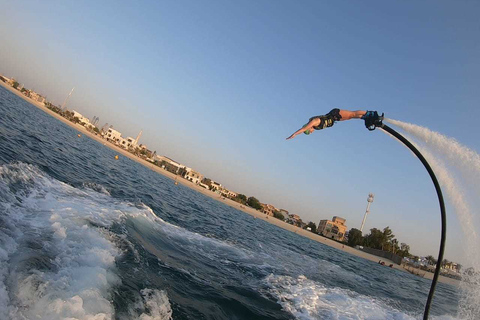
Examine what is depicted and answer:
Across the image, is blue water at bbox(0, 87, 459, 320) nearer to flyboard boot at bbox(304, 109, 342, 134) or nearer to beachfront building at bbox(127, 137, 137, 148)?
flyboard boot at bbox(304, 109, 342, 134)

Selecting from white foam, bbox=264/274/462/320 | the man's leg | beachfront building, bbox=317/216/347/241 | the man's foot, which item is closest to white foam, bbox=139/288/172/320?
white foam, bbox=264/274/462/320

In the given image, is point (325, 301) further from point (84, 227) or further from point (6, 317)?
point (6, 317)

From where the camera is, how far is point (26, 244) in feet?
17.0

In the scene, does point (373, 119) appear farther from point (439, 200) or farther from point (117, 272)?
point (117, 272)

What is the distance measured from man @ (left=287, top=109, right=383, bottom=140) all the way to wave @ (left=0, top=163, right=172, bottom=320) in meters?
3.91

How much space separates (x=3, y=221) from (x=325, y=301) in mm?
9666

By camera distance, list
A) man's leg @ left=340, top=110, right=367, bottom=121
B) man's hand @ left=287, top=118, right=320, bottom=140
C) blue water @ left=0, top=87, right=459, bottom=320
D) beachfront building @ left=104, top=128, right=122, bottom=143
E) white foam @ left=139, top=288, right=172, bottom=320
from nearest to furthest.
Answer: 1. blue water @ left=0, top=87, right=459, bottom=320
2. man's hand @ left=287, top=118, right=320, bottom=140
3. white foam @ left=139, top=288, right=172, bottom=320
4. man's leg @ left=340, top=110, right=367, bottom=121
5. beachfront building @ left=104, top=128, right=122, bottom=143

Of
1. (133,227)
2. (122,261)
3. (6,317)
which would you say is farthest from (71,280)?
(133,227)

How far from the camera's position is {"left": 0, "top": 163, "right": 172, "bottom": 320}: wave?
3756mm

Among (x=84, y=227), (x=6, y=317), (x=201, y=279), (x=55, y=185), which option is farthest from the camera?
(x=55, y=185)

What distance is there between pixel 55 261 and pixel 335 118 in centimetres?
554

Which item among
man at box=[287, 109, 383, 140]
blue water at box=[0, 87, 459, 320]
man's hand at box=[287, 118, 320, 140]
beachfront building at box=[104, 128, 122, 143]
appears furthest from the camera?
beachfront building at box=[104, 128, 122, 143]

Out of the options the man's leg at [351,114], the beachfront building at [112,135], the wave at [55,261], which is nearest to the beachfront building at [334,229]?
the beachfront building at [112,135]

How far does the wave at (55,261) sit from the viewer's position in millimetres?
3756
